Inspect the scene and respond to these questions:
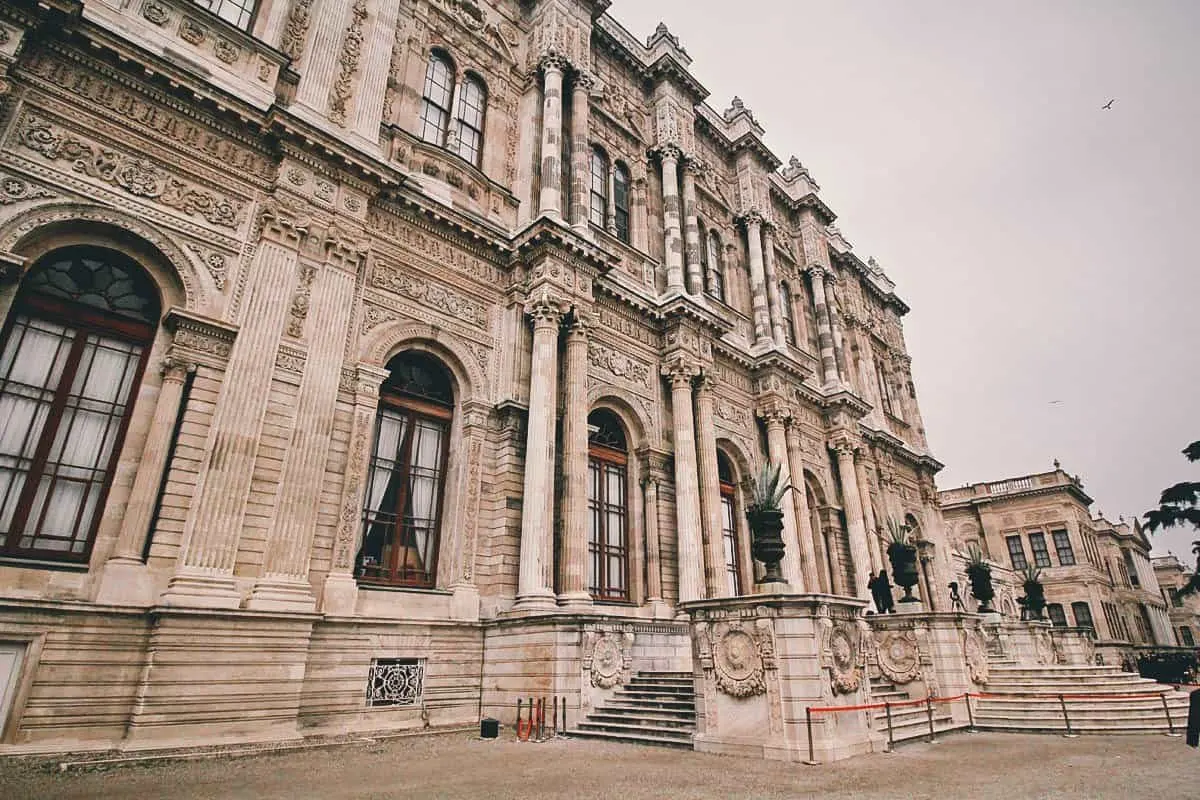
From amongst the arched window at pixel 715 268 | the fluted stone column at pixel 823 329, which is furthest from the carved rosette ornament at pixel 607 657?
the fluted stone column at pixel 823 329

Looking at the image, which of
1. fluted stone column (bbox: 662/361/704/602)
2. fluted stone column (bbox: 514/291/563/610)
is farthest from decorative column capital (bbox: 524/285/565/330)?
fluted stone column (bbox: 662/361/704/602)

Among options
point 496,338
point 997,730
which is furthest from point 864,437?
point 496,338

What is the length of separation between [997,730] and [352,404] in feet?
42.8

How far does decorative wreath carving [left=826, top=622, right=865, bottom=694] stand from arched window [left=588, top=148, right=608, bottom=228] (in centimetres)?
1217

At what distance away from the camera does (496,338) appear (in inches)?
546

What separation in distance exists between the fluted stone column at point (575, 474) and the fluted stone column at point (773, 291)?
8993 mm

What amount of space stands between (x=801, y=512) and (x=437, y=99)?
15.3m

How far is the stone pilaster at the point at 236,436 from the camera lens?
8672 mm

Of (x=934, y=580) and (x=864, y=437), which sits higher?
(x=864, y=437)

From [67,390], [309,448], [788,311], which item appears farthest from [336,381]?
[788,311]

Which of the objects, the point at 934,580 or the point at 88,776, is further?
the point at 934,580

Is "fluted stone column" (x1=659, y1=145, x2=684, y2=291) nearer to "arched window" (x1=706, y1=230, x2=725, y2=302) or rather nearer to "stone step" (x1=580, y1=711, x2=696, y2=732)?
"arched window" (x1=706, y1=230, x2=725, y2=302)

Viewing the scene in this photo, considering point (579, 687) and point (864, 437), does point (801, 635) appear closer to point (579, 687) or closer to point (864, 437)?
point (579, 687)

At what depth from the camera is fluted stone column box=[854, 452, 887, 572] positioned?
22.4 metres
